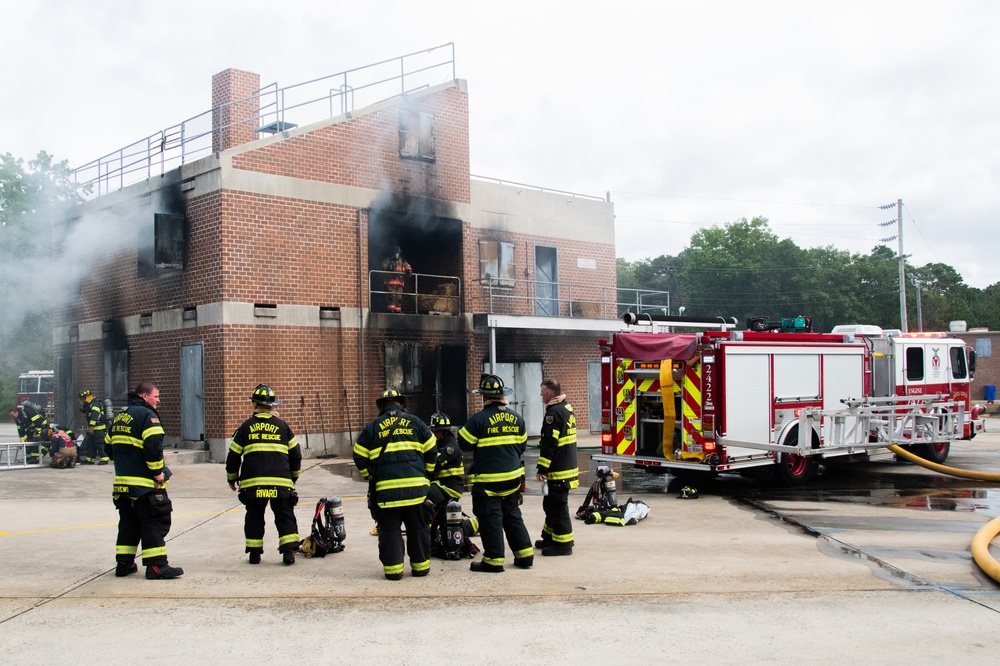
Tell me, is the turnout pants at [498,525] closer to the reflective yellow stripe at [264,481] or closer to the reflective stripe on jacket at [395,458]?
the reflective stripe on jacket at [395,458]

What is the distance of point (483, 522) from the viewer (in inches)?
273

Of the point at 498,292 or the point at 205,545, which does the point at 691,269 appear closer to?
the point at 498,292

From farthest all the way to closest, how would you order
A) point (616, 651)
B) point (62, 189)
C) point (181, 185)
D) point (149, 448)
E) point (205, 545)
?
point (62, 189) → point (181, 185) → point (205, 545) → point (149, 448) → point (616, 651)

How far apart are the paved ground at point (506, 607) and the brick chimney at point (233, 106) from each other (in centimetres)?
1255

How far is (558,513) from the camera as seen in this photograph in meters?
7.61

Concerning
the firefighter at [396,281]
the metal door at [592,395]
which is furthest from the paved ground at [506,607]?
the metal door at [592,395]

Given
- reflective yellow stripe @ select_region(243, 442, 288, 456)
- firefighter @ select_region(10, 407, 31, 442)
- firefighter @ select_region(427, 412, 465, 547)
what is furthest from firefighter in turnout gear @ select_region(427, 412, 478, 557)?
firefighter @ select_region(10, 407, 31, 442)

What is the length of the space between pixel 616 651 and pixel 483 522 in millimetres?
2145

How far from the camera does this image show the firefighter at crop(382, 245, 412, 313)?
18.3 meters

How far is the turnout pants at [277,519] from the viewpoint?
23.5ft

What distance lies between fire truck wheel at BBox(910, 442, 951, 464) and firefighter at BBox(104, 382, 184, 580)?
12.6m

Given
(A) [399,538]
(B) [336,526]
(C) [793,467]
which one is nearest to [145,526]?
(B) [336,526]

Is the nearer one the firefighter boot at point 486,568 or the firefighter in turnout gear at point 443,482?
the firefighter boot at point 486,568

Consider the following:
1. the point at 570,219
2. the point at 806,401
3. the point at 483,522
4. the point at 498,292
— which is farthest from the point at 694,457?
the point at 570,219
